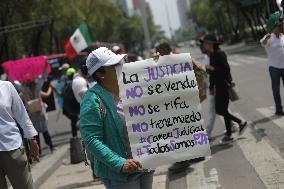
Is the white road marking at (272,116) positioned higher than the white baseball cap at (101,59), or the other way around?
the white baseball cap at (101,59)

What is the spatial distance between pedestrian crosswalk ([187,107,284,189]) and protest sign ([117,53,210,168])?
2555mm

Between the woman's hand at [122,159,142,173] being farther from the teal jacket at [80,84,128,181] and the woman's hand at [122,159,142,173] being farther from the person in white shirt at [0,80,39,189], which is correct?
the person in white shirt at [0,80,39,189]

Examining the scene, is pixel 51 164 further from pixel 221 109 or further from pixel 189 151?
pixel 189 151

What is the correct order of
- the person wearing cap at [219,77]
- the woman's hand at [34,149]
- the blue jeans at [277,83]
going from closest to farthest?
the woman's hand at [34,149] → the person wearing cap at [219,77] → the blue jeans at [277,83]

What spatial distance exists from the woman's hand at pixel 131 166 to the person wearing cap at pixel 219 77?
5.44 meters

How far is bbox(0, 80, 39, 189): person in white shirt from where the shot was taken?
4.90 meters

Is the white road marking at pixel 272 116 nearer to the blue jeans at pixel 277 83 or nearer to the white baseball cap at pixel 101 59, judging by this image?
the blue jeans at pixel 277 83

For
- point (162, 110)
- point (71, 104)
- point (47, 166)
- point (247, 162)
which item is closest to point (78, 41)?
point (71, 104)

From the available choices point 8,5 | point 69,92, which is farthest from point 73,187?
point 8,5

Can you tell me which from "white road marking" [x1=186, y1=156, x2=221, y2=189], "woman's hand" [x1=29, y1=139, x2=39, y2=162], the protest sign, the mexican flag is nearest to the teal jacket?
the protest sign

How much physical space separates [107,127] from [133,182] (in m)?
0.41

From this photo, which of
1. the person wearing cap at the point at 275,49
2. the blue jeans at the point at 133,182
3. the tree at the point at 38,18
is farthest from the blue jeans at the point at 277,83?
the tree at the point at 38,18

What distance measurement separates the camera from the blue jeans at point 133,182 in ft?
12.4

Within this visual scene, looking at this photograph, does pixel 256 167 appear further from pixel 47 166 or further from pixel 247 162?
pixel 47 166
